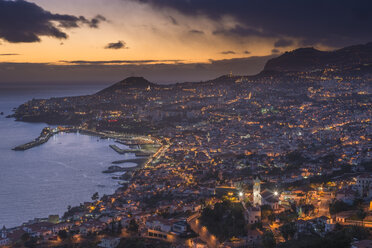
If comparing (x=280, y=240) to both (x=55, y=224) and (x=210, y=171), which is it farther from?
(x=210, y=171)

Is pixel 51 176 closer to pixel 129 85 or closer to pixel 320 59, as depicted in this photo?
pixel 320 59

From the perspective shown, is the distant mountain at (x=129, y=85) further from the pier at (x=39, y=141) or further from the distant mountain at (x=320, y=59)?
the pier at (x=39, y=141)

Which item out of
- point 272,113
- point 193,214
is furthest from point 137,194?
point 272,113

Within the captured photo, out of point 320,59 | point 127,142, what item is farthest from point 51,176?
point 320,59

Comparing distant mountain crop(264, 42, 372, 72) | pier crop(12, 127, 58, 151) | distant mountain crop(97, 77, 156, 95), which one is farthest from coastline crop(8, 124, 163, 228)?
distant mountain crop(97, 77, 156, 95)

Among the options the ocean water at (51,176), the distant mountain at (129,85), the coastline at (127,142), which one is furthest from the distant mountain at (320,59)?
the ocean water at (51,176)

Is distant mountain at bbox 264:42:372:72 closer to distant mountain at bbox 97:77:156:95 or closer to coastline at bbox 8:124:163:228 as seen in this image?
distant mountain at bbox 97:77:156:95
